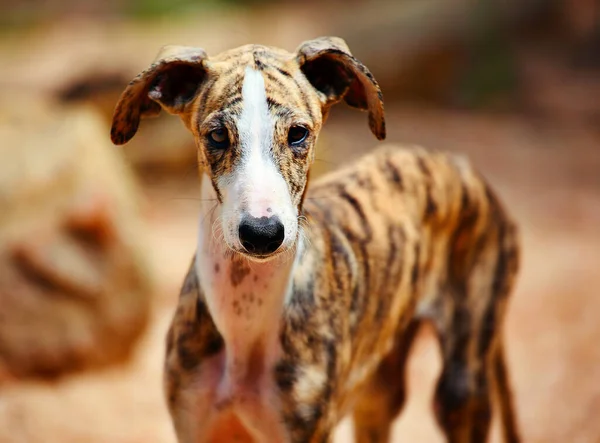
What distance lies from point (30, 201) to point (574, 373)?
3.56 metres

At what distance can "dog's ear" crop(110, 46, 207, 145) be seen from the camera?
2.95 meters

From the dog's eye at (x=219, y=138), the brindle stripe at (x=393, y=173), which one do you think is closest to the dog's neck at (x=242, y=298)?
the dog's eye at (x=219, y=138)

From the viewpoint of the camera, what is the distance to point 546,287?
6738 mm

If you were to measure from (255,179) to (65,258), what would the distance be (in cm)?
336

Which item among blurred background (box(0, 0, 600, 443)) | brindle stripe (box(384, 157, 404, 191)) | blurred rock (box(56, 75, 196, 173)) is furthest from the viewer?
blurred rock (box(56, 75, 196, 173))

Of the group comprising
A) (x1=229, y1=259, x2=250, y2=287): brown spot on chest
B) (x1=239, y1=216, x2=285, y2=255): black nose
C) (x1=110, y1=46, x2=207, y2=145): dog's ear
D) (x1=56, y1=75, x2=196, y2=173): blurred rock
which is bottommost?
(x1=239, y1=216, x2=285, y2=255): black nose

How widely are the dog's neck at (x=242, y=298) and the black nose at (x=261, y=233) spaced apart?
37 cm

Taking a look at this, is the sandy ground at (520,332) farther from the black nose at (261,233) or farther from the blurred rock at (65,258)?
the black nose at (261,233)

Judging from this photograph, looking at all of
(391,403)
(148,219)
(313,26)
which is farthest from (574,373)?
(313,26)

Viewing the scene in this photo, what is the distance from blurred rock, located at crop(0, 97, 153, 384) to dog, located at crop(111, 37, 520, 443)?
7.87 feet

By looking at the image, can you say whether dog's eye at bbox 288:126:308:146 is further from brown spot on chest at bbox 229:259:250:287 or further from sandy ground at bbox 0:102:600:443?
sandy ground at bbox 0:102:600:443

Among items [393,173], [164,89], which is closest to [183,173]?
[393,173]

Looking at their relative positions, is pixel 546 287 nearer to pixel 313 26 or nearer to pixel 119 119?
pixel 119 119

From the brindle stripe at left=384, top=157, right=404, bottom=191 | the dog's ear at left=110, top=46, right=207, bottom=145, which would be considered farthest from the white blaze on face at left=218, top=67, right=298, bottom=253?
the brindle stripe at left=384, top=157, right=404, bottom=191
